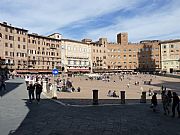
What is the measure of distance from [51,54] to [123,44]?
149 ft

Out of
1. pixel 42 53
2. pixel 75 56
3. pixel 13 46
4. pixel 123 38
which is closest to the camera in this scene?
pixel 13 46

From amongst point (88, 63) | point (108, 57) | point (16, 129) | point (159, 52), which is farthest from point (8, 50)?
point (159, 52)

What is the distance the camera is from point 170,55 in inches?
4478

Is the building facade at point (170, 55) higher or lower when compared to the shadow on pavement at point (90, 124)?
higher

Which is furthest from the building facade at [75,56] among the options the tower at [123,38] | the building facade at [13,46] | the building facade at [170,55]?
the building facade at [170,55]

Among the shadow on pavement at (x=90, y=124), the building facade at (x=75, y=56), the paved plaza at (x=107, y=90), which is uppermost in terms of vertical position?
the building facade at (x=75, y=56)

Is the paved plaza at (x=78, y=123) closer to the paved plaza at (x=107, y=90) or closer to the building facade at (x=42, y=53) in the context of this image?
the paved plaza at (x=107, y=90)

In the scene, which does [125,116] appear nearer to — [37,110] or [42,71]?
[37,110]

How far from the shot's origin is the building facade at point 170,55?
11194 cm

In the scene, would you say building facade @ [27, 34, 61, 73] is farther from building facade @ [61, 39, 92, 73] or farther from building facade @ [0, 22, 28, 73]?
building facade @ [61, 39, 92, 73]

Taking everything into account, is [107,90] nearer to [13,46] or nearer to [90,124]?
[90,124]

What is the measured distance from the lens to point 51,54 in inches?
3445

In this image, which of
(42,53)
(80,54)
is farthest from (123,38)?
(42,53)

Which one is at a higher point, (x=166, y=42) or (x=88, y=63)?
(x=166, y=42)
